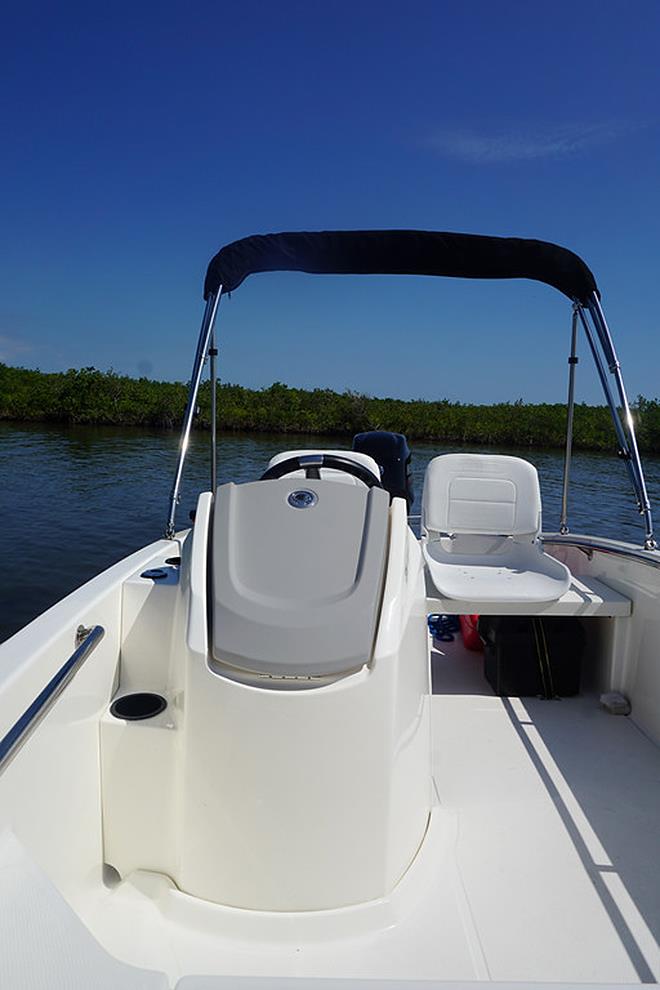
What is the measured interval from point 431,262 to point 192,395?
47.7 inches

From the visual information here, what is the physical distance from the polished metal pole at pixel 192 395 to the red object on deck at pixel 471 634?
5.01 feet

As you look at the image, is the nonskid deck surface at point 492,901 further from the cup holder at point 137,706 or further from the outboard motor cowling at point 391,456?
the outboard motor cowling at point 391,456

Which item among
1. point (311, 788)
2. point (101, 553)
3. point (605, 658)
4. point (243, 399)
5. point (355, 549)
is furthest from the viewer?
point (243, 399)


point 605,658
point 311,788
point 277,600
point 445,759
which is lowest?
point 445,759

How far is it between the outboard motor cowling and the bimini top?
124 cm

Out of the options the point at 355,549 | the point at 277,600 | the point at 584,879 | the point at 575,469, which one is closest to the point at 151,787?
the point at 277,600

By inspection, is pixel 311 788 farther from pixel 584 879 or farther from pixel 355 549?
pixel 584 879

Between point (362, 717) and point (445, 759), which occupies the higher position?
point (362, 717)

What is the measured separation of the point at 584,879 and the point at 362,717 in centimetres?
85

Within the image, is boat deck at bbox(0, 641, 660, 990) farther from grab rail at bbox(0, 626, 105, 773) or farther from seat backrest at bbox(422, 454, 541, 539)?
seat backrest at bbox(422, 454, 541, 539)

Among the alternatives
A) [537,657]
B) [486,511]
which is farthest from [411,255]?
[537,657]

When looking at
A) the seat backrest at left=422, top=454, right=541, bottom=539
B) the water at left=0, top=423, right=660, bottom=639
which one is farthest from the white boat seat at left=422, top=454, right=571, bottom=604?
the water at left=0, top=423, right=660, bottom=639

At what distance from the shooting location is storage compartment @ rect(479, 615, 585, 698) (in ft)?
8.20

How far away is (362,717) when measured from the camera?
1.14 m
